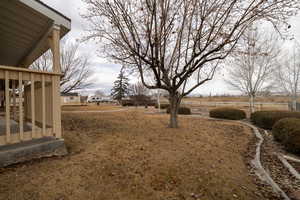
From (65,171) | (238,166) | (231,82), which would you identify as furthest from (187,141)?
(231,82)

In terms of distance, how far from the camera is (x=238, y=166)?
3.67 meters

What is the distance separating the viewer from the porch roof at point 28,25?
3.22 metres

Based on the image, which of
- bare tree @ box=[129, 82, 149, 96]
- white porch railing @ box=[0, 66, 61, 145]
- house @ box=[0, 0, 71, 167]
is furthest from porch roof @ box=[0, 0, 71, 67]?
bare tree @ box=[129, 82, 149, 96]

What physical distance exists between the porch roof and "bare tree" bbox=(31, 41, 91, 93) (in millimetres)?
9515

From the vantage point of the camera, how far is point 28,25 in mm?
3883

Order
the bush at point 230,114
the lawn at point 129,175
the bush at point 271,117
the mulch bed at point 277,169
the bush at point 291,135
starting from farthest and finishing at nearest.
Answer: the bush at point 230,114, the bush at point 271,117, the bush at point 291,135, the mulch bed at point 277,169, the lawn at point 129,175

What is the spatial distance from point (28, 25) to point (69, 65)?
13.2m

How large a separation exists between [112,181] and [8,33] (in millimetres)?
4862

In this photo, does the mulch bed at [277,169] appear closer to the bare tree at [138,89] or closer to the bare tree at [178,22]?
the bare tree at [178,22]

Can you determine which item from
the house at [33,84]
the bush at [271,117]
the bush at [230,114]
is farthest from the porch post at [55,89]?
the bush at [230,114]

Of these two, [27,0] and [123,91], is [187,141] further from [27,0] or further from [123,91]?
[123,91]

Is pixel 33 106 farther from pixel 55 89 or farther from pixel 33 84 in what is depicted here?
pixel 55 89

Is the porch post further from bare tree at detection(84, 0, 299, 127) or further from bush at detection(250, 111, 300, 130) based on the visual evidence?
bush at detection(250, 111, 300, 130)

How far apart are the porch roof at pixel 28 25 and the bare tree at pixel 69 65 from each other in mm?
9515
